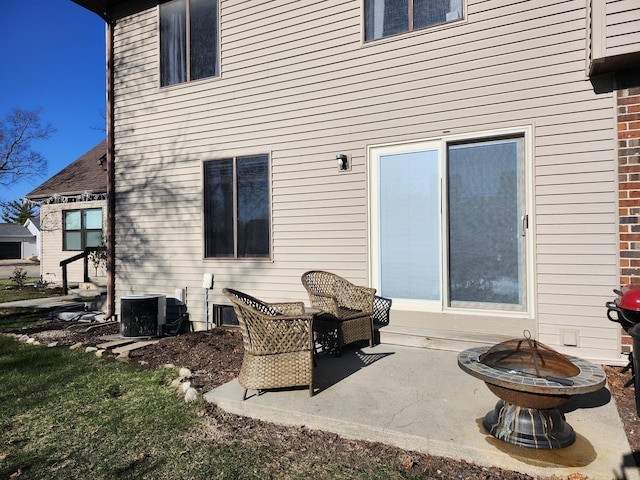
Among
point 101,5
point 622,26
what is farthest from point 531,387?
point 101,5

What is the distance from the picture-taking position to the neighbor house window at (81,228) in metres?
13.5

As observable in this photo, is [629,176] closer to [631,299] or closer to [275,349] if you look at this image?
[631,299]

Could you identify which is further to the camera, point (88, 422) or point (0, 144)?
point (0, 144)

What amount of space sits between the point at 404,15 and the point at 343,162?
6.15ft

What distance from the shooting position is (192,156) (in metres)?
6.70

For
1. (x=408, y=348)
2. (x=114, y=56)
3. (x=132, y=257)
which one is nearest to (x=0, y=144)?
(x=114, y=56)

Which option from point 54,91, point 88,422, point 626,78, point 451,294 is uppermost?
point 54,91

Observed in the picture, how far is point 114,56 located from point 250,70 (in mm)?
3023

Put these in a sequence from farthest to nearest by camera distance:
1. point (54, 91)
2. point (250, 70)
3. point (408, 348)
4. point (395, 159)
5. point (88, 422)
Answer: point (54, 91) → point (250, 70) → point (395, 159) → point (408, 348) → point (88, 422)

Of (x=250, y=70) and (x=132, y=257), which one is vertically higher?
(x=250, y=70)

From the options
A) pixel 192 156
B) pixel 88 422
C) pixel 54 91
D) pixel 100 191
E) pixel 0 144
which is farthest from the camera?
pixel 54 91

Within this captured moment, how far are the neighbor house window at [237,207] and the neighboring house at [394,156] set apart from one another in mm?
28

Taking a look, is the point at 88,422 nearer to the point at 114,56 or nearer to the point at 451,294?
the point at 451,294

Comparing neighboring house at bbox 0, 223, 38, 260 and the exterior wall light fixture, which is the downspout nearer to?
the exterior wall light fixture
